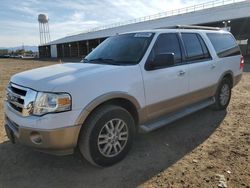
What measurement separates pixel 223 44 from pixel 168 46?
242 centimetres

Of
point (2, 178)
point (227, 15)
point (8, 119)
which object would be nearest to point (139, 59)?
point (8, 119)

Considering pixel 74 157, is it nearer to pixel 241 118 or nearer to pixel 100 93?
pixel 100 93

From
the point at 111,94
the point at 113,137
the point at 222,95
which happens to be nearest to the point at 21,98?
the point at 111,94

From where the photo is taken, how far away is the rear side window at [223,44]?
6145mm

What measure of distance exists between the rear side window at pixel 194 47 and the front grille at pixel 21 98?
3074 mm

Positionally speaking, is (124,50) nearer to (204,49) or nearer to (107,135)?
(107,135)

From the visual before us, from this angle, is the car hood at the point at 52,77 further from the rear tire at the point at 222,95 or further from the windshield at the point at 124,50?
the rear tire at the point at 222,95

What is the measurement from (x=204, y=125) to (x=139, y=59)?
2.35 metres

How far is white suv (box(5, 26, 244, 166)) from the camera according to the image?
10.9ft

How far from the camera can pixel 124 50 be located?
4.57m

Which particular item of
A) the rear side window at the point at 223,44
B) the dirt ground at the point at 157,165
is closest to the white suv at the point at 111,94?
the dirt ground at the point at 157,165

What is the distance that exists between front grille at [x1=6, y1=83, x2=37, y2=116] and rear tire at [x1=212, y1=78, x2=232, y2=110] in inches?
174

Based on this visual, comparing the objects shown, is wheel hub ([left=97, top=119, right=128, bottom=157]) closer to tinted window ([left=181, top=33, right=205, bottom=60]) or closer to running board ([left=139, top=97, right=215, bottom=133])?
running board ([left=139, top=97, right=215, bottom=133])

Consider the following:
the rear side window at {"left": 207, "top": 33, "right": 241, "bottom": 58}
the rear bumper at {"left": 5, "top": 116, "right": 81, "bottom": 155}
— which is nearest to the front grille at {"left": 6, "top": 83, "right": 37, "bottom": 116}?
the rear bumper at {"left": 5, "top": 116, "right": 81, "bottom": 155}
